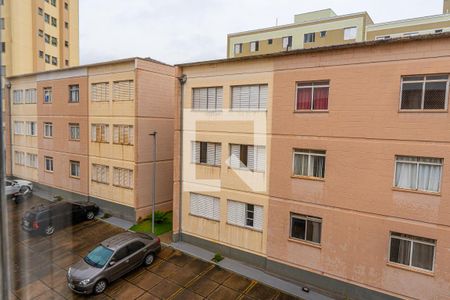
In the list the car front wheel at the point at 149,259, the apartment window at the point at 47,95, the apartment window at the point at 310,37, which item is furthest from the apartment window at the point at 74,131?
the apartment window at the point at 310,37

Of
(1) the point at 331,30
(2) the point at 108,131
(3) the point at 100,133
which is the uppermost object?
(1) the point at 331,30

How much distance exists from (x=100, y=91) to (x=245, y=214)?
9.41 meters

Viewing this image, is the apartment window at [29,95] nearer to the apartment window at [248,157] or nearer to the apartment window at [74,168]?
the apartment window at [74,168]

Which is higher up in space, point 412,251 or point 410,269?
point 412,251

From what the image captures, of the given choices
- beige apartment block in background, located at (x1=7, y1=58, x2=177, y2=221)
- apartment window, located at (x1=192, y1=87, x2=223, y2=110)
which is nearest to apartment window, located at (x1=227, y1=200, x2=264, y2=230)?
apartment window, located at (x1=192, y1=87, x2=223, y2=110)

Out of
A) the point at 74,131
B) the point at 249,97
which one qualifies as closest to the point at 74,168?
the point at 74,131

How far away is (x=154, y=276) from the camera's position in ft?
31.2

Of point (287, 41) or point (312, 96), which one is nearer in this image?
point (312, 96)

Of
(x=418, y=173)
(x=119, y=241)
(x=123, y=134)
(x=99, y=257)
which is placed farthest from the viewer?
(x=123, y=134)

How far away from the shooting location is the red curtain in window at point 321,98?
27.5 ft

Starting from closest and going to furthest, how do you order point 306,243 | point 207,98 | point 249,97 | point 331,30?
1. point 306,243
2. point 249,97
3. point 207,98
4. point 331,30

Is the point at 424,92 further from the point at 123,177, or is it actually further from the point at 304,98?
the point at 123,177

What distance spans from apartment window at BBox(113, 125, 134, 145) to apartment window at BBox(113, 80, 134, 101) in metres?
1.31

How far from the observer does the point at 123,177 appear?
13.6m
